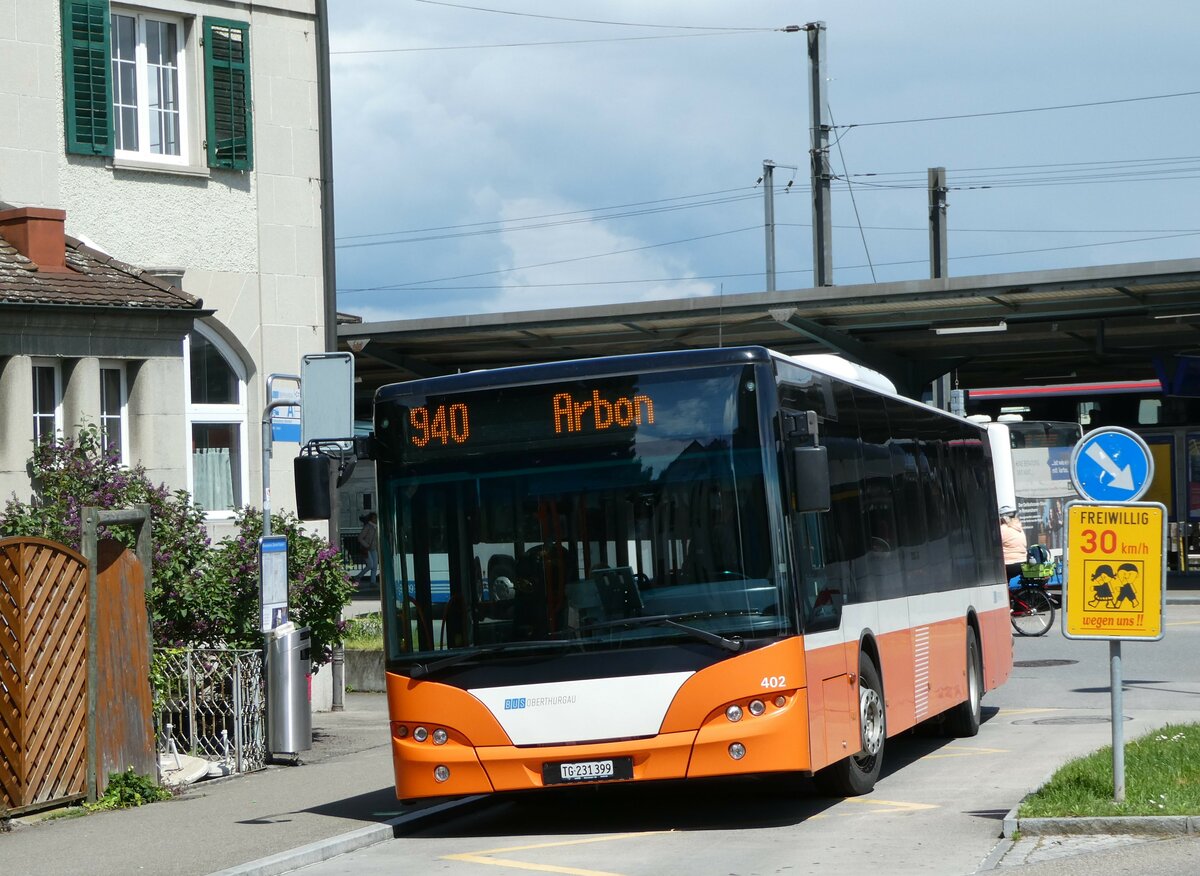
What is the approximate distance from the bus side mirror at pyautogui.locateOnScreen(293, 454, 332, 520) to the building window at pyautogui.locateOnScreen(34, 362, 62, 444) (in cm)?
650

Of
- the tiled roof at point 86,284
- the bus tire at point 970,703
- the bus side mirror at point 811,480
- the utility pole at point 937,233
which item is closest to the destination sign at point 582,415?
the bus side mirror at point 811,480

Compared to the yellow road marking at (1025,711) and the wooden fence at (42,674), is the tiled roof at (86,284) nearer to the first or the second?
the wooden fence at (42,674)

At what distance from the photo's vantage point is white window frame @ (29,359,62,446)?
1642cm

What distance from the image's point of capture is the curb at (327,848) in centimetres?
944

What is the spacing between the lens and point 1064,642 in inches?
993

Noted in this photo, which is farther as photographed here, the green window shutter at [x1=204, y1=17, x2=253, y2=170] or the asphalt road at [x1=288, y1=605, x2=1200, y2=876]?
the green window shutter at [x1=204, y1=17, x2=253, y2=170]

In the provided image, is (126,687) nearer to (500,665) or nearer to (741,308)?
(500,665)

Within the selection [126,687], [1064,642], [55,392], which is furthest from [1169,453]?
[126,687]

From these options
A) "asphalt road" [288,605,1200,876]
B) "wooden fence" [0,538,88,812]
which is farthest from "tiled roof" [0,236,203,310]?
"asphalt road" [288,605,1200,876]

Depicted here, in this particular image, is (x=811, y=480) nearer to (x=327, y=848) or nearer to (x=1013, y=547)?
(x=327, y=848)

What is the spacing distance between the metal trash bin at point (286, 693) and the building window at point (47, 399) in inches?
147

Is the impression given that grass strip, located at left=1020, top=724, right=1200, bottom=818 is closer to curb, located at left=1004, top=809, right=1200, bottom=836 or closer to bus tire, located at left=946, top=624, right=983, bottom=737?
curb, located at left=1004, top=809, right=1200, bottom=836

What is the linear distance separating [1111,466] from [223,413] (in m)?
9.87

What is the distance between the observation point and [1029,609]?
26500 mm
